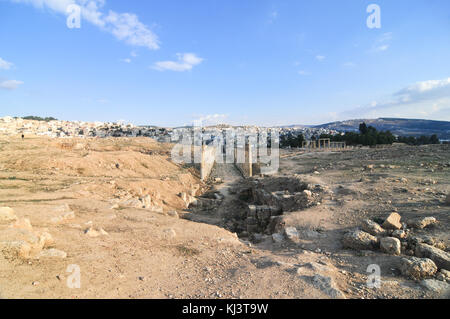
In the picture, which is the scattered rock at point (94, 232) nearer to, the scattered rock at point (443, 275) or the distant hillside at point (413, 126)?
the scattered rock at point (443, 275)

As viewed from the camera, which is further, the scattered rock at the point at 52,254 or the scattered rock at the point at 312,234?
the scattered rock at the point at 312,234

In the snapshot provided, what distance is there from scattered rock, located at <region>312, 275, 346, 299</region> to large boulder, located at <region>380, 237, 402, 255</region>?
2202 millimetres

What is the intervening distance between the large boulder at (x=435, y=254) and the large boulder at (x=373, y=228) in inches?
40.1

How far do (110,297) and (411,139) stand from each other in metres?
55.1

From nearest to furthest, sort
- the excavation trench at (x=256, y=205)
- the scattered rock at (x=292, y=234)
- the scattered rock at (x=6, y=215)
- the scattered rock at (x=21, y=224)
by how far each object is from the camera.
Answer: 1. the scattered rock at (x=21, y=224)
2. the scattered rock at (x=6, y=215)
3. the scattered rock at (x=292, y=234)
4. the excavation trench at (x=256, y=205)

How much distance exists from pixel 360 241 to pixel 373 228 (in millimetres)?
818

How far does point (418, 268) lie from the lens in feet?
13.7

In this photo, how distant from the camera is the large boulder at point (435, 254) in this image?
14.4 ft

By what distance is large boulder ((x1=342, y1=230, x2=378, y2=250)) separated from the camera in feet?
18.2

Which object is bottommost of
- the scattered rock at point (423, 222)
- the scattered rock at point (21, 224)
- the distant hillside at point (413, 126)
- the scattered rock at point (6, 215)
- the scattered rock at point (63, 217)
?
the scattered rock at point (423, 222)

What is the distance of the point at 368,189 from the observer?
930 cm

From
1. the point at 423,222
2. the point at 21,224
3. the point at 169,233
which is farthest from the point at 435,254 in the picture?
the point at 21,224

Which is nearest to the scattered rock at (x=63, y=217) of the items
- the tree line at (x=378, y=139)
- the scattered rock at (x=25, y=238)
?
the scattered rock at (x=25, y=238)
